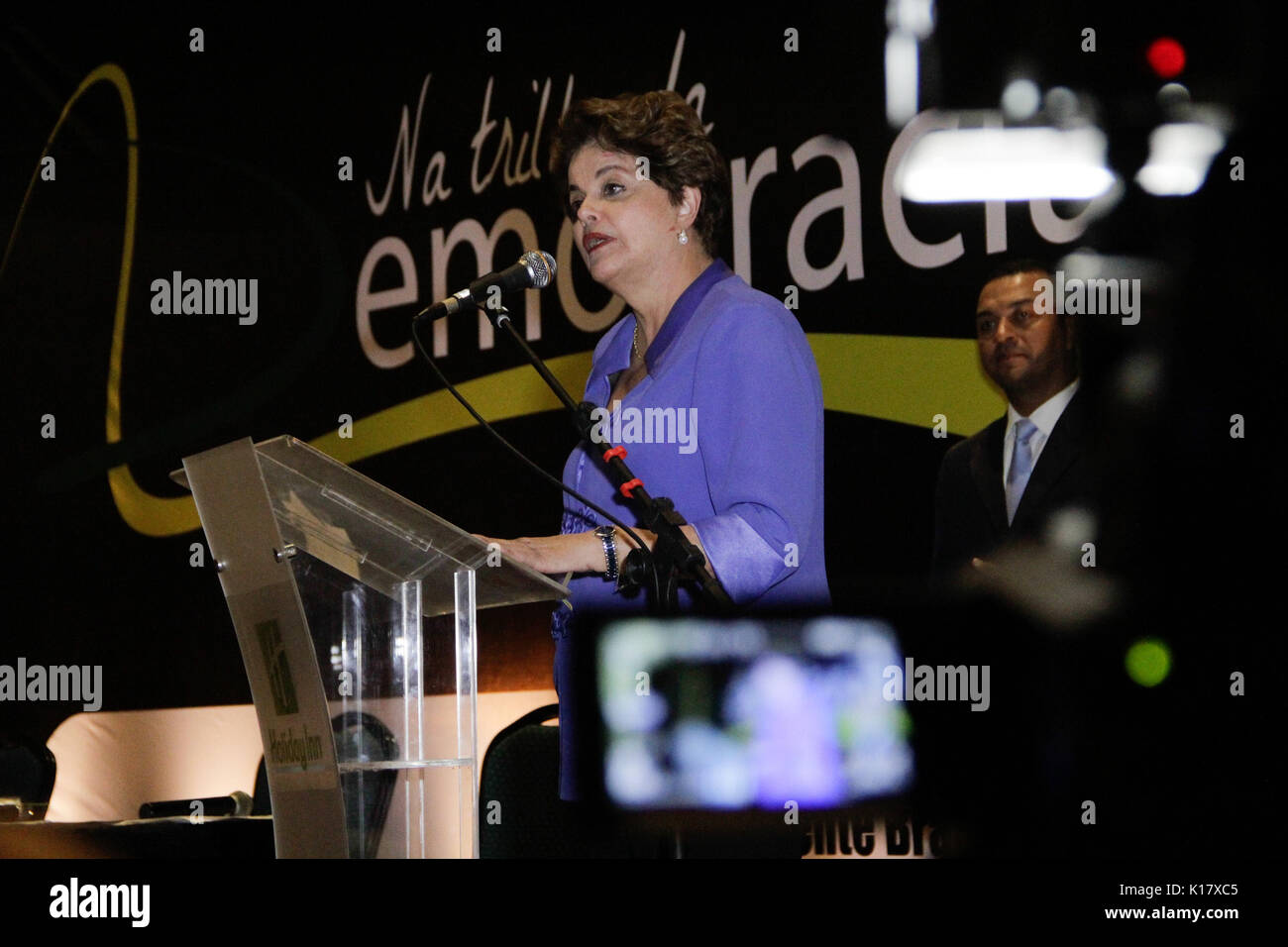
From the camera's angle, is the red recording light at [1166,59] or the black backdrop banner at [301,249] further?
the black backdrop banner at [301,249]

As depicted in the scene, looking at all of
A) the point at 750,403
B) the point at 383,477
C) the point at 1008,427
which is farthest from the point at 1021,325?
the point at 383,477

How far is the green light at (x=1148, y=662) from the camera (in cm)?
360

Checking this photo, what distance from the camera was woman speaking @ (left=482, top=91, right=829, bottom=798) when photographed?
7.35ft

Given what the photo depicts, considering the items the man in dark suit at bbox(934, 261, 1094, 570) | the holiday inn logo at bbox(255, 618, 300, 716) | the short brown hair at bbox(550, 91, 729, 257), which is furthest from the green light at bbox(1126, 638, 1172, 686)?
the holiday inn logo at bbox(255, 618, 300, 716)

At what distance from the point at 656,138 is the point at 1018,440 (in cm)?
165

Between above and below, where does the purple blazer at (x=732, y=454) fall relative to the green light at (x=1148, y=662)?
above

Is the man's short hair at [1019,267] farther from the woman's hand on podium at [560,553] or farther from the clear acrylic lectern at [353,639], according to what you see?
the clear acrylic lectern at [353,639]

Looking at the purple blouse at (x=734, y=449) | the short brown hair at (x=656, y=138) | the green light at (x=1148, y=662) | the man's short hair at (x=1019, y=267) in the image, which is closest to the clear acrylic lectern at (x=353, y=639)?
the purple blouse at (x=734, y=449)

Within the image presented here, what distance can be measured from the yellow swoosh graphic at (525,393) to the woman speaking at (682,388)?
1343mm

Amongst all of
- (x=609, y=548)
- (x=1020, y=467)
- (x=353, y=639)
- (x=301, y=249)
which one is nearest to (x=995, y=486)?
(x=1020, y=467)

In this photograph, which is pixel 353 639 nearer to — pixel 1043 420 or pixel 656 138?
pixel 656 138

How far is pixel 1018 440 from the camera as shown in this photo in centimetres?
378
